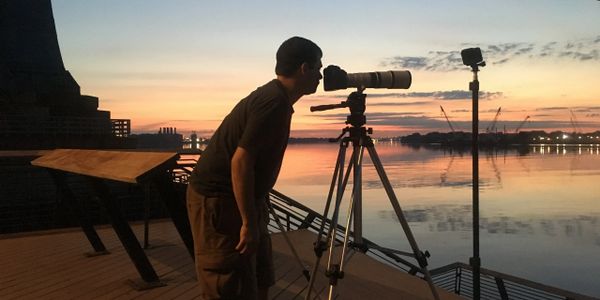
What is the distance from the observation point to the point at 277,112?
1880 mm

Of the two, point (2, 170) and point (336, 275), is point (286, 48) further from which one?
point (2, 170)

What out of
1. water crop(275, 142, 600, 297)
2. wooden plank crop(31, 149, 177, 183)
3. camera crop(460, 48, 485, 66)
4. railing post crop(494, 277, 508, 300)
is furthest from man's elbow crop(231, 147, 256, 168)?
water crop(275, 142, 600, 297)

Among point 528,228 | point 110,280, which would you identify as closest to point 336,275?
point 110,280

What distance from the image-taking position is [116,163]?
339 cm

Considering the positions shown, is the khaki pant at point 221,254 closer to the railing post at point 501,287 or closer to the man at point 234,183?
the man at point 234,183

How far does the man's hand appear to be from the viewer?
1952 millimetres

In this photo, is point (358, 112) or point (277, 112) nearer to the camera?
point (277, 112)

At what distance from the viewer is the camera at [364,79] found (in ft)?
10.1

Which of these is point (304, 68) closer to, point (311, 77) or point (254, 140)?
point (311, 77)

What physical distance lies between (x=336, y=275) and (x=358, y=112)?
115cm

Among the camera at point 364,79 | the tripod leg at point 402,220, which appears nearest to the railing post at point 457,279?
the tripod leg at point 402,220

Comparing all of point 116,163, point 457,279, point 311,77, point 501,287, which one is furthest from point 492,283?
point 311,77

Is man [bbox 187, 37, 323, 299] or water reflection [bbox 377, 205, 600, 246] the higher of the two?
man [bbox 187, 37, 323, 299]

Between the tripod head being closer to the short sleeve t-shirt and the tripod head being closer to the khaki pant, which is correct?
the short sleeve t-shirt
